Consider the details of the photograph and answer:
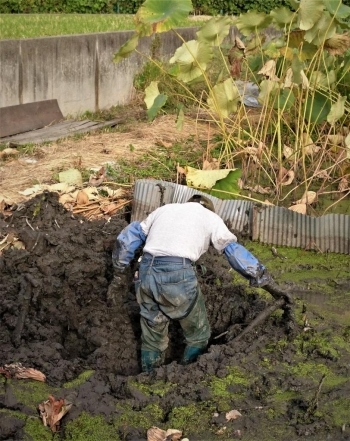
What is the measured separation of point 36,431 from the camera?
14.1 ft

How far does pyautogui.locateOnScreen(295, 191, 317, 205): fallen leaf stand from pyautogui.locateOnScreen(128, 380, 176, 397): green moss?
3439 mm

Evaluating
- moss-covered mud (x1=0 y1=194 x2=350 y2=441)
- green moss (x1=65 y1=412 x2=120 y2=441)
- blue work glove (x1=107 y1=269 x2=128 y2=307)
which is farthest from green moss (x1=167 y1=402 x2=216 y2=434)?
blue work glove (x1=107 y1=269 x2=128 y2=307)

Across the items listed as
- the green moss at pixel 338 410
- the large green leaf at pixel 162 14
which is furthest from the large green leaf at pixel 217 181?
the green moss at pixel 338 410

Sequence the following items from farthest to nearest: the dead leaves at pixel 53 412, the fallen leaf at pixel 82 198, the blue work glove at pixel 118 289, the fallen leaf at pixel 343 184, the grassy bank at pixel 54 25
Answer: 1. the grassy bank at pixel 54 25
2. the fallen leaf at pixel 343 184
3. the fallen leaf at pixel 82 198
4. the blue work glove at pixel 118 289
5. the dead leaves at pixel 53 412

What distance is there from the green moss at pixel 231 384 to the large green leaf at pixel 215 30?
4.06 m

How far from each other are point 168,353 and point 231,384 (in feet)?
3.47

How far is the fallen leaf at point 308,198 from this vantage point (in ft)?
25.9

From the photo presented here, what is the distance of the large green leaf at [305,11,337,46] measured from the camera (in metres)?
7.78

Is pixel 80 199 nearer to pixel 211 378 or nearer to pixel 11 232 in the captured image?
pixel 11 232

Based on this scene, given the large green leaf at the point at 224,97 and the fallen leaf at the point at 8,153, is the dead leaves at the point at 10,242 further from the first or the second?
the large green leaf at the point at 224,97

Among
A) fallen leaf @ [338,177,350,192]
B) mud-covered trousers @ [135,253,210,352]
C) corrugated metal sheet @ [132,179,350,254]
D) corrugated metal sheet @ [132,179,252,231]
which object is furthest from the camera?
fallen leaf @ [338,177,350,192]

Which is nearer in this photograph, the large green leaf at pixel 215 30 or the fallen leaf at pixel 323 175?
the large green leaf at pixel 215 30

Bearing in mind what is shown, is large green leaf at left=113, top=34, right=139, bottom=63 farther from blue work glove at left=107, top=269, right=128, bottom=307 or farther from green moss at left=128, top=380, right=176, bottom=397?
green moss at left=128, top=380, right=176, bottom=397

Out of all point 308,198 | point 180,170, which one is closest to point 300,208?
point 308,198
